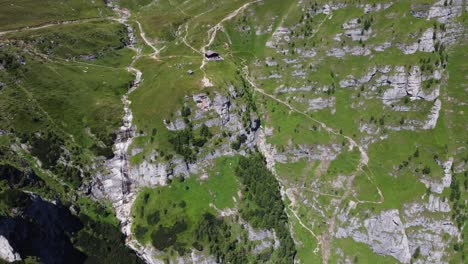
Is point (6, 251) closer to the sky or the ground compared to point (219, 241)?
closer to the sky

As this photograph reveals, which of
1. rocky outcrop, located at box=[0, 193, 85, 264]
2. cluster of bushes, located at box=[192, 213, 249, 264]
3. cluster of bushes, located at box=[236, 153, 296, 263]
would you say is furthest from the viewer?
cluster of bushes, located at box=[236, 153, 296, 263]

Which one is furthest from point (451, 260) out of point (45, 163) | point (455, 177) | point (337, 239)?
point (45, 163)

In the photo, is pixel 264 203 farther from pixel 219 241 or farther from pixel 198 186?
pixel 198 186

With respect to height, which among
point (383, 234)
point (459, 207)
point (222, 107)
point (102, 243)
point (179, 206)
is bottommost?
point (383, 234)

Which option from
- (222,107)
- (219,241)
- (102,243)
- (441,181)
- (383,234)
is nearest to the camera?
(102,243)

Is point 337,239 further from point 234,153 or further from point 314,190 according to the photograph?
point 234,153

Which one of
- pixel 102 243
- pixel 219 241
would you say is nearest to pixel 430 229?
pixel 219 241

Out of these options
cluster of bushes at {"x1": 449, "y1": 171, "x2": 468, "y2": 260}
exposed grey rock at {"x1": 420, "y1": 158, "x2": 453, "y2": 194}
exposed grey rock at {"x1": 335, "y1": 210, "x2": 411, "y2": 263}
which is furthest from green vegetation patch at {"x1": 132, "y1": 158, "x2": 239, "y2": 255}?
cluster of bushes at {"x1": 449, "y1": 171, "x2": 468, "y2": 260}

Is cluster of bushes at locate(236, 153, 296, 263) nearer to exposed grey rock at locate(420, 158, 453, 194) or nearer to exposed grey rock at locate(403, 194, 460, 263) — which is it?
exposed grey rock at locate(403, 194, 460, 263)
